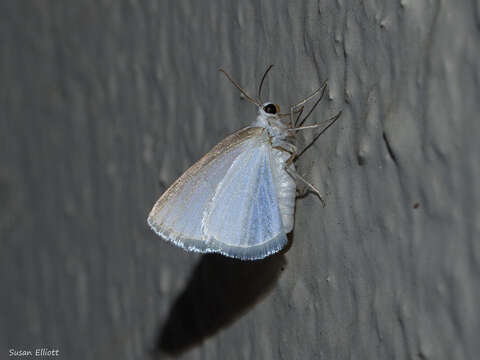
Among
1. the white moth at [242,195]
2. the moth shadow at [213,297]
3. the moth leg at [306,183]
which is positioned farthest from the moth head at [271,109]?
the moth shadow at [213,297]

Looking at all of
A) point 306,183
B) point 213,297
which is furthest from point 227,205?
point 213,297

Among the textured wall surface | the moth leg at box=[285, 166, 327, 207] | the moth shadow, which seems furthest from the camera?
the moth shadow

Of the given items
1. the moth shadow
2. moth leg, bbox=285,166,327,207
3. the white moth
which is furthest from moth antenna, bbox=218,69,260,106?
the moth shadow

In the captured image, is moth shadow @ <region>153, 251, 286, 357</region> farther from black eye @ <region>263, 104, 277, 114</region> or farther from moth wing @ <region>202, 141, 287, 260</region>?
black eye @ <region>263, 104, 277, 114</region>

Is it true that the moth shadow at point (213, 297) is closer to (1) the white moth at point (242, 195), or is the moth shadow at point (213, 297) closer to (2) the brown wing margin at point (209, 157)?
(1) the white moth at point (242, 195)

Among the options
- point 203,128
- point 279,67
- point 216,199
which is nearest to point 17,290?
point 203,128

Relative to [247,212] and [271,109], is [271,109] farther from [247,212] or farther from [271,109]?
[247,212]

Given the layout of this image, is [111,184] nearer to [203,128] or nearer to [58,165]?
[58,165]
